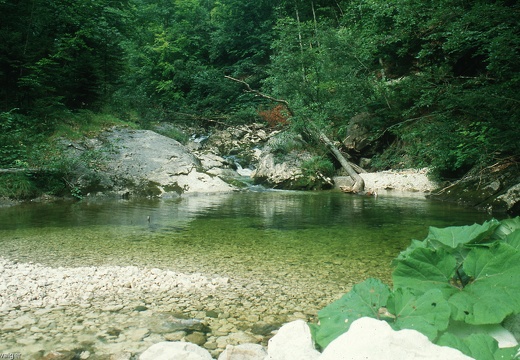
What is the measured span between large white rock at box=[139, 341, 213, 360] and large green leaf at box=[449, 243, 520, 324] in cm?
126

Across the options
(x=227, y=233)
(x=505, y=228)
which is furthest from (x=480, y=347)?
(x=227, y=233)

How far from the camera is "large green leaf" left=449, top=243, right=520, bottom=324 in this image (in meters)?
1.47

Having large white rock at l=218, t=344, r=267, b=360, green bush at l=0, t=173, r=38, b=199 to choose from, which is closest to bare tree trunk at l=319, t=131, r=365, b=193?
green bush at l=0, t=173, r=38, b=199

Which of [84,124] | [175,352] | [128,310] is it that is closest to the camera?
[175,352]

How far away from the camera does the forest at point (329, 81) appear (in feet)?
22.1

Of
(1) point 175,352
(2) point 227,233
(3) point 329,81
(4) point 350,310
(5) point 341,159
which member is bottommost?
(2) point 227,233

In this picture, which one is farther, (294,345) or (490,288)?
(294,345)

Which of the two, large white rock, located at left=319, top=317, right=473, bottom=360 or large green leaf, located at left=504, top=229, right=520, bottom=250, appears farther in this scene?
large green leaf, located at left=504, top=229, right=520, bottom=250

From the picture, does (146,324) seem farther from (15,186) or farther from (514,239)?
(15,186)

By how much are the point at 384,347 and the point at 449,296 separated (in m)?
0.57

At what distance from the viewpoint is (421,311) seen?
1.51 meters

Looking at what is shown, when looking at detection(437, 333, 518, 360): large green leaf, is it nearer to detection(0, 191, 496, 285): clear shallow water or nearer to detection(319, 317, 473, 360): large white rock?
detection(319, 317, 473, 360): large white rock

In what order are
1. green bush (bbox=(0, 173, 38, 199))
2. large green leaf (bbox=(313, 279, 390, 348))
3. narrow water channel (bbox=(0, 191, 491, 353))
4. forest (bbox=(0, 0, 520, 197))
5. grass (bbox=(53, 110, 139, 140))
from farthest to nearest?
grass (bbox=(53, 110, 139, 140))
green bush (bbox=(0, 173, 38, 199))
forest (bbox=(0, 0, 520, 197))
narrow water channel (bbox=(0, 191, 491, 353))
large green leaf (bbox=(313, 279, 390, 348))

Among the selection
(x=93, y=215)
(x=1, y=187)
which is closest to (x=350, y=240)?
(x=93, y=215)
